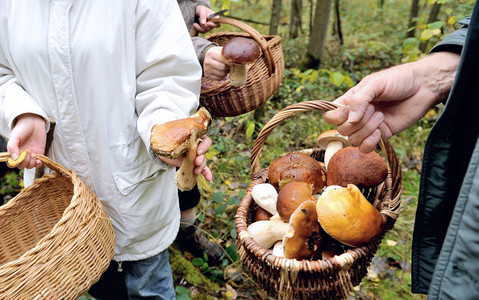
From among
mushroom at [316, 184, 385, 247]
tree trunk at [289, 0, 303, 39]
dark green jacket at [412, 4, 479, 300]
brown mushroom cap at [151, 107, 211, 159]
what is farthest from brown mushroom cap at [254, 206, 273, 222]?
tree trunk at [289, 0, 303, 39]

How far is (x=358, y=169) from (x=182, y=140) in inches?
25.4

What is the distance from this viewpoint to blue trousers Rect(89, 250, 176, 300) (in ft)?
5.55

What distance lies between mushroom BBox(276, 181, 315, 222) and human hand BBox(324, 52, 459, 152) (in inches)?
9.3

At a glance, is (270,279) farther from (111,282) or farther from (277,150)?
(277,150)

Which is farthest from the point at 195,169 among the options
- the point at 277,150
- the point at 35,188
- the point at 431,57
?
the point at 277,150

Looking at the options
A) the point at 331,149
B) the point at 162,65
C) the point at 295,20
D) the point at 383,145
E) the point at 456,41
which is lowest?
the point at 295,20

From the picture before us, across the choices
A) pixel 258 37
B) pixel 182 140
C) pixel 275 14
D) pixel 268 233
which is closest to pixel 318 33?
pixel 275 14

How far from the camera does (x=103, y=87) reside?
1.38 metres

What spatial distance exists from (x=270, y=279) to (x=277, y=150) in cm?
251

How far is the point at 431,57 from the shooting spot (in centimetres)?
→ 120

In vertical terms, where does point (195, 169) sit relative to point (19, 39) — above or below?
below

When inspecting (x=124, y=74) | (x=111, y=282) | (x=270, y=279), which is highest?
(x=124, y=74)

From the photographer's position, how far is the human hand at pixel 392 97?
3.82 ft

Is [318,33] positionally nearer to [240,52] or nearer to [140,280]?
[240,52]
